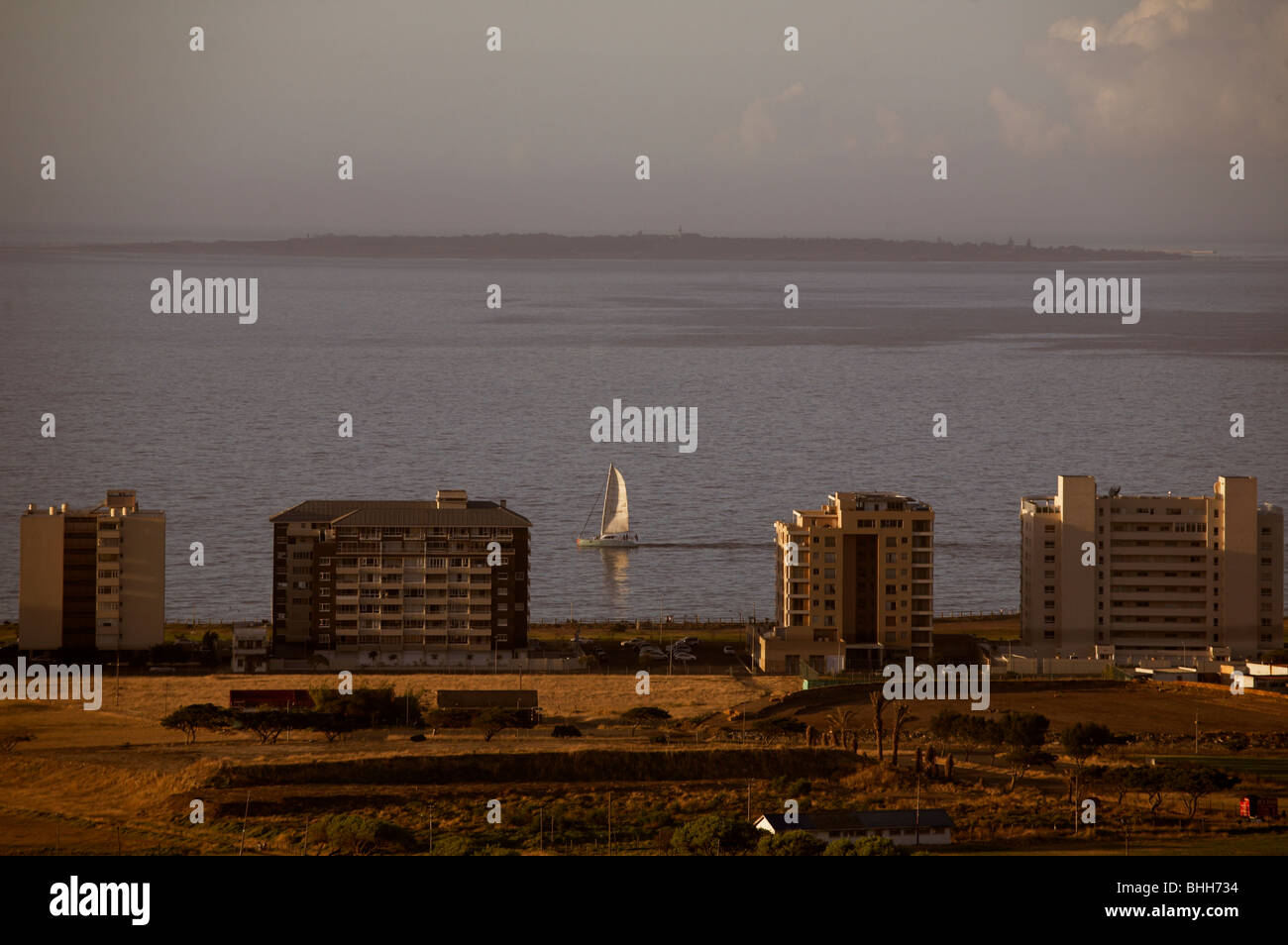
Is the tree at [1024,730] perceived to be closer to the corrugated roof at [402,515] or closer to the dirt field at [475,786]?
the dirt field at [475,786]

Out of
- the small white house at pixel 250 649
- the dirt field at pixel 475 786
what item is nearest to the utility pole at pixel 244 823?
the dirt field at pixel 475 786

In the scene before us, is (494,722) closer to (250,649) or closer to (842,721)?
(842,721)

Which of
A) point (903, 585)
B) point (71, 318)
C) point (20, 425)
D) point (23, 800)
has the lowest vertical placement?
point (23, 800)

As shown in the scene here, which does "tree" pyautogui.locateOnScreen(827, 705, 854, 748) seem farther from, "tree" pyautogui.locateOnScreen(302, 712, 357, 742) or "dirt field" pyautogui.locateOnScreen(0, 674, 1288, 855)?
"tree" pyautogui.locateOnScreen(302, 712, 357, 742)

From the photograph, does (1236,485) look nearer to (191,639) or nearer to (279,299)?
(191,639)
